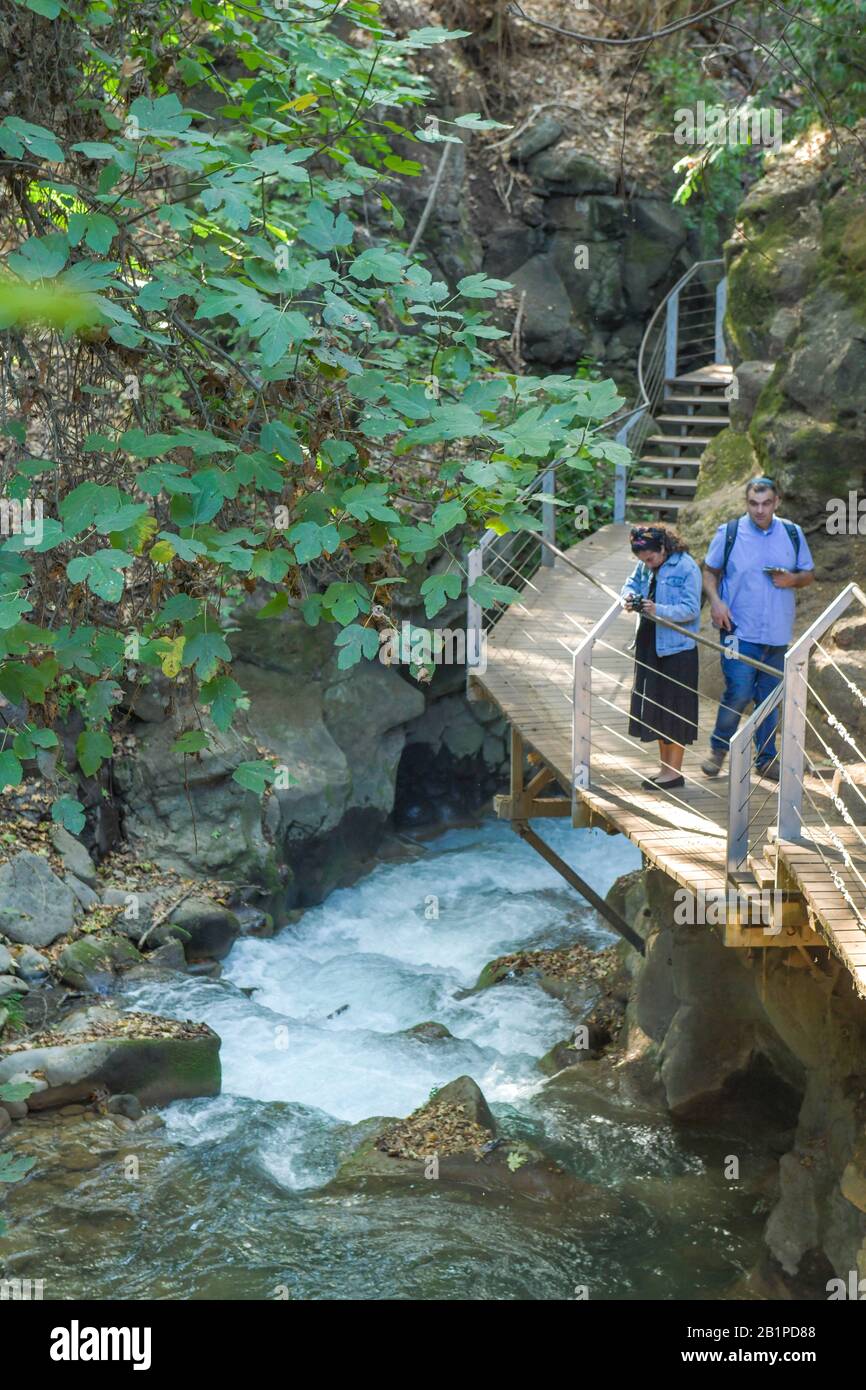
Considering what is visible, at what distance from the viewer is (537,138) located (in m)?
18.8

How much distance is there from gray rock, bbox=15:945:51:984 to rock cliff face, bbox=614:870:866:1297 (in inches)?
180

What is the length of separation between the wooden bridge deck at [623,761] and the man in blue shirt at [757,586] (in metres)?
0.52

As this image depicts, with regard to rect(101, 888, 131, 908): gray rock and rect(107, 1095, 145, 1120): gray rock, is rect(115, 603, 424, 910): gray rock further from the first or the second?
rect(107, 1095, 145, 1120): gray rock

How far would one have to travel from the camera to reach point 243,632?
14.2 m

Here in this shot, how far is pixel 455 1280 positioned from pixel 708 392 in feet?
42.5

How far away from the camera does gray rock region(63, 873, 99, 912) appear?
11.5 m

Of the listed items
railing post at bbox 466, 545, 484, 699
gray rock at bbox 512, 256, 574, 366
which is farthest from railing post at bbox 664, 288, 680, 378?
railing post at bbox 466, 545, 484, 699

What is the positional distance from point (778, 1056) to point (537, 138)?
46.9ft

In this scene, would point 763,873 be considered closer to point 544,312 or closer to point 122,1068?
point 122,1068

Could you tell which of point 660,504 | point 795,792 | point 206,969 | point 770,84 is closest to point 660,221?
point 660,504

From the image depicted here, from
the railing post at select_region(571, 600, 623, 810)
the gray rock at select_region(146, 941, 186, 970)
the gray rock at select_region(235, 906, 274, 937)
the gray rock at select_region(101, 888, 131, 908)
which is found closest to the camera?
the railing post at select_region(571, 600, 623, 810)

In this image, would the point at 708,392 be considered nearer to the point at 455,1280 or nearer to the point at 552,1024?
the point at 552,1024
